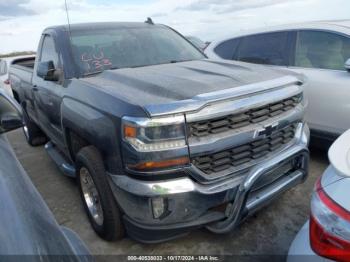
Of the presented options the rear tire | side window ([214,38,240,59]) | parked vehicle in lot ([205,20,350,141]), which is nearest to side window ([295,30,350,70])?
parked vehicle in lot ([205,20,350,141])

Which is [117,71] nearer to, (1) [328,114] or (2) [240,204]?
(2) [240,204]

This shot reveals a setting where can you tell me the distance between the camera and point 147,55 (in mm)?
3561

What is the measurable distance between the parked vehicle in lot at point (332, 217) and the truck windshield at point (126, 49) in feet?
7.96

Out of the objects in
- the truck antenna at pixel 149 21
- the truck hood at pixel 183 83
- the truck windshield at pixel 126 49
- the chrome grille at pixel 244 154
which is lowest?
the chrome grille at pixel 244 154

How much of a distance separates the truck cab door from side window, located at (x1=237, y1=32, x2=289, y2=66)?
2.78 m

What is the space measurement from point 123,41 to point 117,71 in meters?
0.71

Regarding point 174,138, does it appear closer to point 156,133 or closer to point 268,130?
point 156,133

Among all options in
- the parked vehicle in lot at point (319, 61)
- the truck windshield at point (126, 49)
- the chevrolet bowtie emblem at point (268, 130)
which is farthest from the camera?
the parked vehicle in lot at point (319, 61)

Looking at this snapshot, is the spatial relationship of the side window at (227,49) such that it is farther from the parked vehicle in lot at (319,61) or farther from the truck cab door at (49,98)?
the truck cab door at (49,98)

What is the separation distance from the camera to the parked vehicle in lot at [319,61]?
148 inches

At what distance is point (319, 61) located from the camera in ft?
13.3

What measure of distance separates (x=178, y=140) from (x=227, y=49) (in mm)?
3473

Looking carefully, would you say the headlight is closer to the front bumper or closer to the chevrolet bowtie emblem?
the front bumper

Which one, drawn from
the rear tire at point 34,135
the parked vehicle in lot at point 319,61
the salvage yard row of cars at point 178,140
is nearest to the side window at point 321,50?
the parked vehicle in lot at point 319,61
